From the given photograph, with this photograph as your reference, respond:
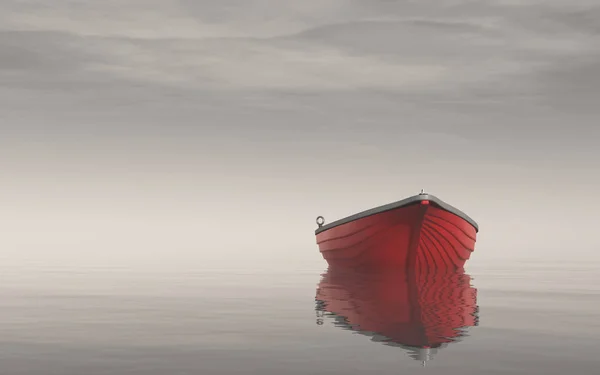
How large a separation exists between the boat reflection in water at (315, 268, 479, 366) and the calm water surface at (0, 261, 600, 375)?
0.04 metres

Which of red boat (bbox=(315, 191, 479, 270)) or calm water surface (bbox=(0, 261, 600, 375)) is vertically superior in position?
red boat (bbox=(315, 191, 479, 270))

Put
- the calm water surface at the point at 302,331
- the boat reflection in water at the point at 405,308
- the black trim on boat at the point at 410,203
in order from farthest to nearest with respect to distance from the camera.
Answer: the black trim on boat at the point at 410,203 < the boat reflection in water at the point at 405,308 < the calm water surface at the point at 302,331

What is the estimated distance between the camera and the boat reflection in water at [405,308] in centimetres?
1165

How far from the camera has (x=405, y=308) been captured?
16562 mm

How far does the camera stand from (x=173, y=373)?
8922 millimetres

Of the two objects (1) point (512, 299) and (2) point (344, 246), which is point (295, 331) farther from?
(2) point (344, 246)

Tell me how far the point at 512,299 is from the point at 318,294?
18.3ft

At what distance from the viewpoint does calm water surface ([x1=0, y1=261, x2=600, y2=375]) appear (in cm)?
948

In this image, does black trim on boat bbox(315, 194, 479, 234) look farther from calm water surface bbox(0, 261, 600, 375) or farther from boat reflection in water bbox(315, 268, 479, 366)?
calm water surface bbox(0, 261, 600, 375)

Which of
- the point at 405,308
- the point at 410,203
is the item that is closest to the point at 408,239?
the point at 410,203

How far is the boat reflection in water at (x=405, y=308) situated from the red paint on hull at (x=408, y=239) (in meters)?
1.99

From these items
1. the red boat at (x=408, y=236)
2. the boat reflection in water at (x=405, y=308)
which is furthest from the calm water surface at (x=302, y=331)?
the red boat at (x=408, y=236)

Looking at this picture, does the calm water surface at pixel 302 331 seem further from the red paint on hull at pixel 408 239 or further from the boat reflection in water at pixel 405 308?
the red paint on hull at pixel 408 239

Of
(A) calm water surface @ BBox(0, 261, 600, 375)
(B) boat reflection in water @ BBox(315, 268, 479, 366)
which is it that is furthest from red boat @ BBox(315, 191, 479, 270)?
(A) calm water surface @ BBox(0, 261, 600, 375)
